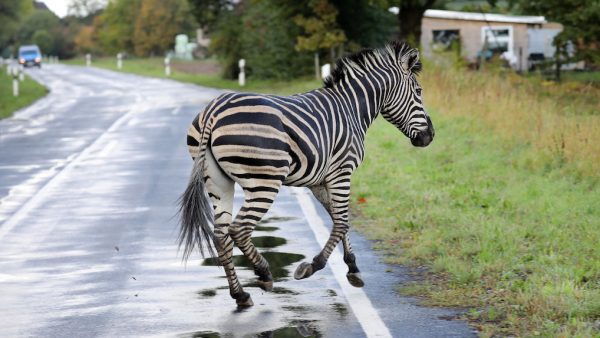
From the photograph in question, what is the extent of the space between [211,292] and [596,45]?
27059mm

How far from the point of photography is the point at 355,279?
917 centimetres

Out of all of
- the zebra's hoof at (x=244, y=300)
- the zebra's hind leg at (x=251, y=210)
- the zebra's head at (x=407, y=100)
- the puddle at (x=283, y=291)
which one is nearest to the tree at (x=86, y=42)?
the zebra's head at (x=407, y=100)

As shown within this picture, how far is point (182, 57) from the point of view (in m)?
103

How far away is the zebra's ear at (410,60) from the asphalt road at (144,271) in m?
1.72

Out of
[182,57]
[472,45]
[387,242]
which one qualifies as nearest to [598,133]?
[387,242]

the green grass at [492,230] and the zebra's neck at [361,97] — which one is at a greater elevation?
the zebra's neck at [361,97]

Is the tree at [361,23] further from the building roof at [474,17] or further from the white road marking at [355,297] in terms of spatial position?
the white road marking at [355,297]

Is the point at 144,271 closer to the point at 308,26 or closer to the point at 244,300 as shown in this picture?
the point at 244,300

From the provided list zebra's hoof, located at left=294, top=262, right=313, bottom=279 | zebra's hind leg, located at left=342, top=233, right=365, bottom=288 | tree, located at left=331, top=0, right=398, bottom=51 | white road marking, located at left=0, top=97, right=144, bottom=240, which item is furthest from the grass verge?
tree, located at left=331, top=0, right=398, bottom=51

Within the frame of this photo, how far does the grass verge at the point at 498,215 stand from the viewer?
7.94 meters

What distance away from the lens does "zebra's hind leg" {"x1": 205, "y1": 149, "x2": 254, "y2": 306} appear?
816 cm

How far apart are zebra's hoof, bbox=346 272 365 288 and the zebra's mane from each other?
154cm

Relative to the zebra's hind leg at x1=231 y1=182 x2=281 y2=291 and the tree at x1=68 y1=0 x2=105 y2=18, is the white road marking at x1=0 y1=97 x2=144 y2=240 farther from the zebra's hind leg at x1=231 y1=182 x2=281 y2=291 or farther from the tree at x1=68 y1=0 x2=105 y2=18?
the tree at x1=68 y1=0 x2=105 y2=18

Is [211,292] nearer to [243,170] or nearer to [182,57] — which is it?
[243,170]
